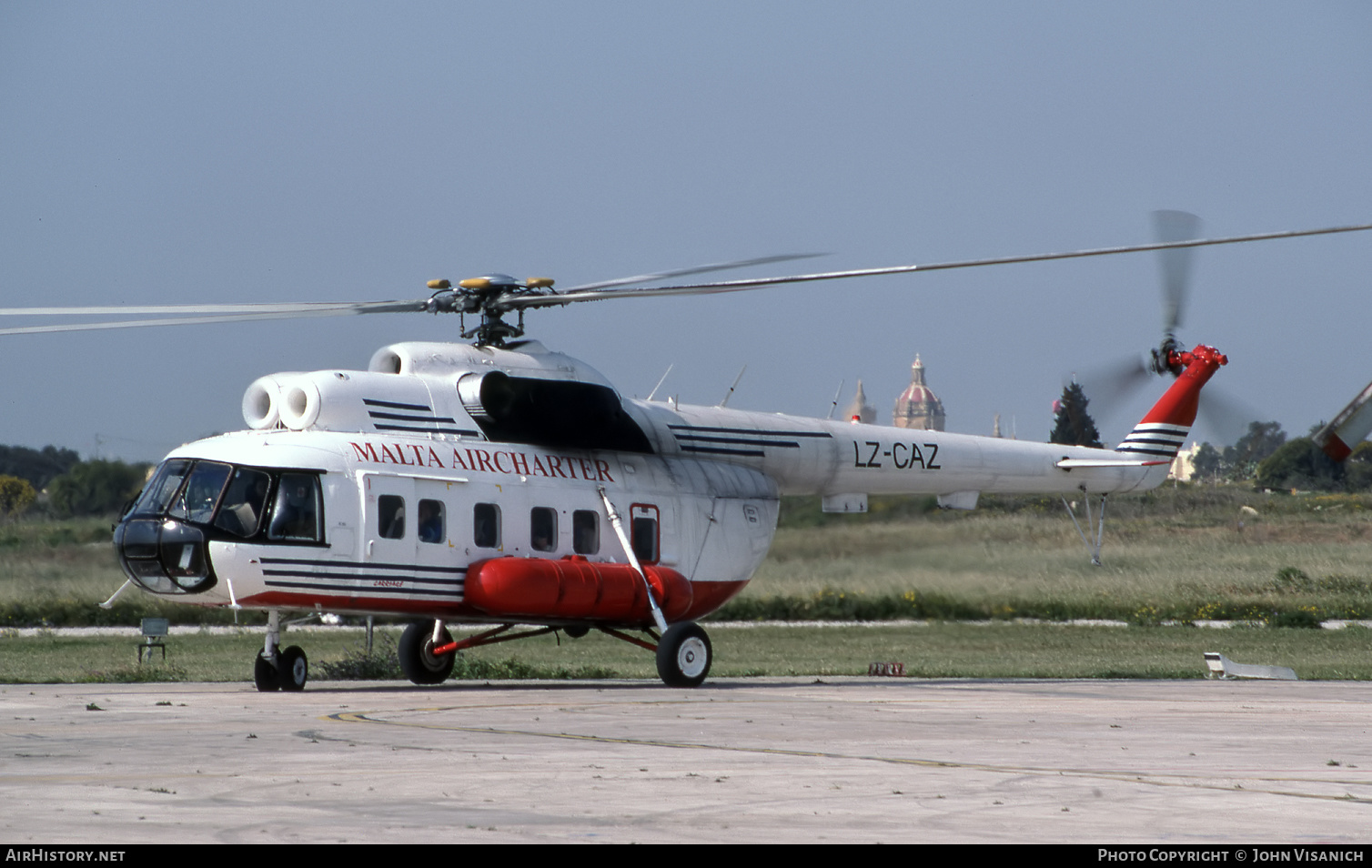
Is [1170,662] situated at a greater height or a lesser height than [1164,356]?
lesser

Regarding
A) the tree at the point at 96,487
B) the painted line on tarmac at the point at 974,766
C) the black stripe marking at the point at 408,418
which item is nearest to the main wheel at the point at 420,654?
the black stripe marking at the point at 408,418

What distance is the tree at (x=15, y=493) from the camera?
154 ft

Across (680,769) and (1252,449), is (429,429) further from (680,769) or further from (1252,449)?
(1252,449)

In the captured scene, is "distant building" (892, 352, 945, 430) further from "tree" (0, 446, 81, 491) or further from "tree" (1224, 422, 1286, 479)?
"tree" (0, 446, 81, 491)

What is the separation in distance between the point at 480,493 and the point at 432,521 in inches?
29.1

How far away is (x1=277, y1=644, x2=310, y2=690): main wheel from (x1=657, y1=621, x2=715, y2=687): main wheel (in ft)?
14.2

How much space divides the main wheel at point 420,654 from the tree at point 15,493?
2964cm

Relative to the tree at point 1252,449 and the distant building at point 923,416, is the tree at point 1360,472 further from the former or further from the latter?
the distant building at point 923,416

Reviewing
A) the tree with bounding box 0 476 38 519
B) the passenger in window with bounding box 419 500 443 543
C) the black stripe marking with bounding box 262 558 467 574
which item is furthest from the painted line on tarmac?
the tree with bounding box 0 476 38 519

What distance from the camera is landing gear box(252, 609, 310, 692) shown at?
59.7 feet

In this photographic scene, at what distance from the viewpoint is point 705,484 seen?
70.7ft
